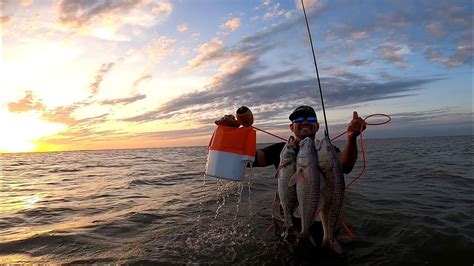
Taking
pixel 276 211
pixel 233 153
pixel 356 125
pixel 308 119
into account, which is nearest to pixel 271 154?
pixel 276 211

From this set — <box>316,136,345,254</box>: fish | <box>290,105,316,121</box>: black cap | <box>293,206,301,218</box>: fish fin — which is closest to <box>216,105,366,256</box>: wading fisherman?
<box>290,105,316,121</box>: black cap

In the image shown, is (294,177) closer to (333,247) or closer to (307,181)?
(307,181)

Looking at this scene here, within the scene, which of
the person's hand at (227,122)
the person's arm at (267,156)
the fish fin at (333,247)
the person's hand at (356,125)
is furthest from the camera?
the person's arm at (267,156)

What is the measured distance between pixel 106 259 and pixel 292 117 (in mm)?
4004

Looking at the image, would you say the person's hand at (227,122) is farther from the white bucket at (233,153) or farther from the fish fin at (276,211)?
the fish fin at (276,211)

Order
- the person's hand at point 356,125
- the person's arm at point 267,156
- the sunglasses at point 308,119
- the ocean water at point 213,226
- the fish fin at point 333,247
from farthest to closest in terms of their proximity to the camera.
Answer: the person's arm at point 267,156
the ocean water at point 213,226
the sunglasses at point 308,119
the fish fin at point 333,247
the person's hand at point 356,125

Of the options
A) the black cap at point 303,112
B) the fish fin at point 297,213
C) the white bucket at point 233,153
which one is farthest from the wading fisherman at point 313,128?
the fish fin at point 297,213

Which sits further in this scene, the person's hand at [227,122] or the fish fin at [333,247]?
the person's hand at [227,122]

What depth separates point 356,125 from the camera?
448 cm

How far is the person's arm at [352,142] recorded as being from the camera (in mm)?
4480

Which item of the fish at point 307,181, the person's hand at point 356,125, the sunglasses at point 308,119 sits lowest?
the fish at point 307,181

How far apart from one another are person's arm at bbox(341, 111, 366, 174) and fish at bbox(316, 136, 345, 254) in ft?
1.03

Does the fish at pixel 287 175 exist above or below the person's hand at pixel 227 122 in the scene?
below

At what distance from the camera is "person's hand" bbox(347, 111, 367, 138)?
447cm
